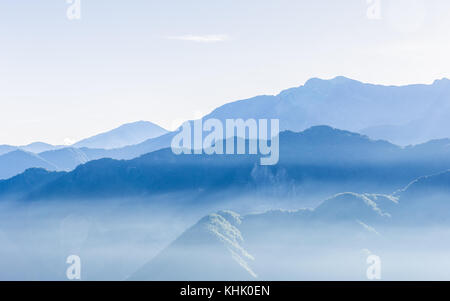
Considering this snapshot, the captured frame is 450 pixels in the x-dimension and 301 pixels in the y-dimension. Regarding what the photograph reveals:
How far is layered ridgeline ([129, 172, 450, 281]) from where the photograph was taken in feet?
418

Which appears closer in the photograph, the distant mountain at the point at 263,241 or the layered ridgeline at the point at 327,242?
the layered ridgeline at the point at 327,242

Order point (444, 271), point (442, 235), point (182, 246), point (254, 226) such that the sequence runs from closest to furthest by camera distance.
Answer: point (444, 271)
point (442, 235)
point (182, 246)
point (254, 226)

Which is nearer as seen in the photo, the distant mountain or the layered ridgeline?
the layered ridgeline

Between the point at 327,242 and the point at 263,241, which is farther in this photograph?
the point at 263,241

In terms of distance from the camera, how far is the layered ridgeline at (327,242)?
12731 centimetres

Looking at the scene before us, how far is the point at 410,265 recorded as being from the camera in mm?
127125

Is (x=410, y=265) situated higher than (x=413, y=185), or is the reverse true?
(x=413, y=185)

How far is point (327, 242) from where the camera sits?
138750 millimetres

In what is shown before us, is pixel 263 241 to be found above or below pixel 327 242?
above
